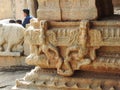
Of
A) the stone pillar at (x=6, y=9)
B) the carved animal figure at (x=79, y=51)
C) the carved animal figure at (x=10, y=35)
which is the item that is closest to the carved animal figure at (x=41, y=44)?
the carved animal figure at (x=79, y=51)

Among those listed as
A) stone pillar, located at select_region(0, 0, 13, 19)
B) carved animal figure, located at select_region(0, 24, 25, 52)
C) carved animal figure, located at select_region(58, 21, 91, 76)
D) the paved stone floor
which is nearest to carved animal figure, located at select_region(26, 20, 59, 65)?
carved animal figure, located at select_region(58, 21, 91, 76)

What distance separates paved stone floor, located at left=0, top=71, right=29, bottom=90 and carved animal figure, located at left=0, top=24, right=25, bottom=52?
58cm

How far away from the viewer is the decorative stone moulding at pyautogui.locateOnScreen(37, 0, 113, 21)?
3.64m

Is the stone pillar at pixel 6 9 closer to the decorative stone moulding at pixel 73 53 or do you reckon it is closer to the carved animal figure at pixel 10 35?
the carved animal figure at pixel 10 35

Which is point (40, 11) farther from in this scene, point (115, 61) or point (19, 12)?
point (19, 12)

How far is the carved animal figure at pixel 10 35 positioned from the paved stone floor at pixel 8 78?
0.58 meters

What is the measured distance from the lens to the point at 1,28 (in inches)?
248

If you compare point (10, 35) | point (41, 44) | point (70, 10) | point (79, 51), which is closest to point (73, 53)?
point (79, 51)

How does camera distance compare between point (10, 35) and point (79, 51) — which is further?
point (10, 35)

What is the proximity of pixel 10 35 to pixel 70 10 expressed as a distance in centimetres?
274

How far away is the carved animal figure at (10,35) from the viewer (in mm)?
6160

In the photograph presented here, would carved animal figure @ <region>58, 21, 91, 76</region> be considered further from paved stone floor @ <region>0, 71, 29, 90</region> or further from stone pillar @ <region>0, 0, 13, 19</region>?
stone pillar @ <region>0, 0, 13, 19</region>

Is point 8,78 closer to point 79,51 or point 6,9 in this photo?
point 79,51

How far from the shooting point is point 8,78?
5.48m
